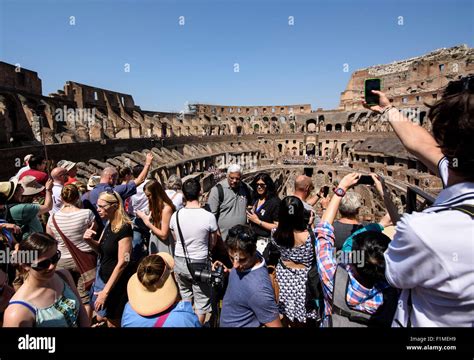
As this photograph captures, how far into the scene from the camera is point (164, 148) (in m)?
22.7

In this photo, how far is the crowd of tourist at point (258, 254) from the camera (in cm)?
133

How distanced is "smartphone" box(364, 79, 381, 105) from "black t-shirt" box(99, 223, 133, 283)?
3.06 m

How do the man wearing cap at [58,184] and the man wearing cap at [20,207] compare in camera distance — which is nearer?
the man wearing cap at [20,207]

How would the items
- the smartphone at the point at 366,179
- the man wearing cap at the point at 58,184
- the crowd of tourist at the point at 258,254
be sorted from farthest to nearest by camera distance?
the man wearing cap at the point at 58,184 < the smartphone at the point at 366,179 < the crowd of tourist at the point at 258,254

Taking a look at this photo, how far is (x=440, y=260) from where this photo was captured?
4.08 ft

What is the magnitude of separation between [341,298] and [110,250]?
268 cm

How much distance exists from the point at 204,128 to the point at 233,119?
12.5 m

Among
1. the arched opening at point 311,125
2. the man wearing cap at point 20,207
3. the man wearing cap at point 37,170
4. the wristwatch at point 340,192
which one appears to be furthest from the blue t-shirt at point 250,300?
the arched opening at point 311,125

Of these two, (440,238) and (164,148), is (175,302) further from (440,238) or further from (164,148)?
(164,148)

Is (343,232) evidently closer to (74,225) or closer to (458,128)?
(458,128)

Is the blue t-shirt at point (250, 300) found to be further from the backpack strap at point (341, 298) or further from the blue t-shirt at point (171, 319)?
the backpack strap at point (341, 298)

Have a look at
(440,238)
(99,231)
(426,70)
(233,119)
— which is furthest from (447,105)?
(233,119)

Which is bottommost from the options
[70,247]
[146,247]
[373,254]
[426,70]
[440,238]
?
[146,247]

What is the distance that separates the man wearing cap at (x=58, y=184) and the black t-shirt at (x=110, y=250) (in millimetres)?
1980
